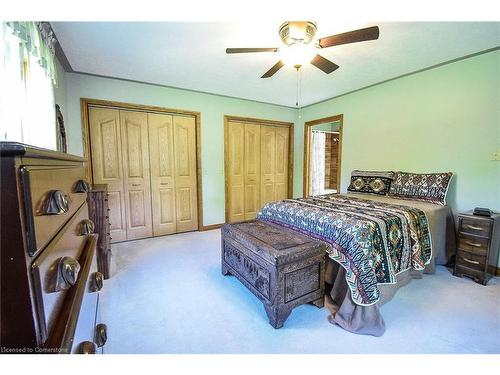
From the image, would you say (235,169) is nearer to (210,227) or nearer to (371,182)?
(210,227)

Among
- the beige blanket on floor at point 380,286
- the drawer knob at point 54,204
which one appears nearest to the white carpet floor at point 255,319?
the beige blanket on floor at point 380,286

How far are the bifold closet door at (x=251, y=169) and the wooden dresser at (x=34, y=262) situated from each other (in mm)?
3890

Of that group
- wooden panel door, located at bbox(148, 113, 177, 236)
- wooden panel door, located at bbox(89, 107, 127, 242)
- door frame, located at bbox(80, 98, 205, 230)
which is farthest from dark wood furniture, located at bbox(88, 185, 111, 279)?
wooden panel door, located at bbox(148, 113, 177, 236)

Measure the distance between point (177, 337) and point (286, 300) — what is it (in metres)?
0.78

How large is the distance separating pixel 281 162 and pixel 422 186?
101 inches

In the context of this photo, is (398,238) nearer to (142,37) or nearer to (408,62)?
(408,62)

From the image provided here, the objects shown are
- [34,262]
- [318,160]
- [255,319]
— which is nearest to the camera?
[34,262]

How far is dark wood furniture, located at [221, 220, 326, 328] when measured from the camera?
162 centimetres

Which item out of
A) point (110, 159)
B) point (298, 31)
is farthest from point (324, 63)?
point (110, 159)

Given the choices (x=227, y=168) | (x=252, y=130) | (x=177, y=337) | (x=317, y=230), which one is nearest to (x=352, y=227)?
(x=317, y=230)

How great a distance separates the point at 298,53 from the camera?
1.85m
